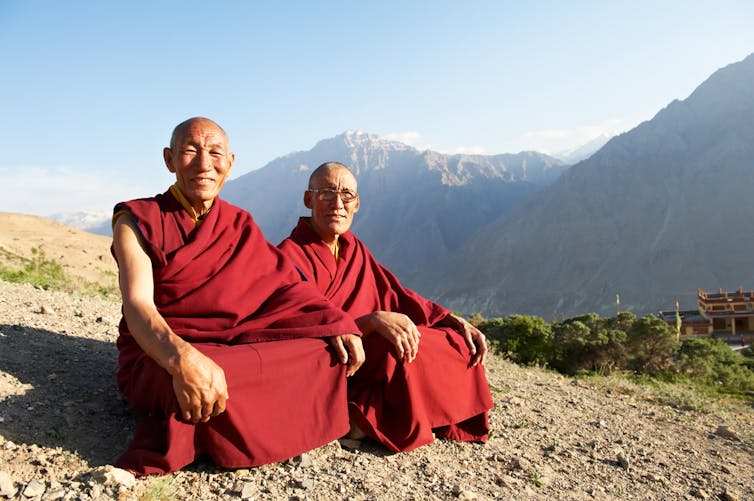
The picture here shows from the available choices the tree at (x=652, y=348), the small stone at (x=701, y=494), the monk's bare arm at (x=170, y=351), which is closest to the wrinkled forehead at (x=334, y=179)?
the monk's bare arm at (x=170, y=351)

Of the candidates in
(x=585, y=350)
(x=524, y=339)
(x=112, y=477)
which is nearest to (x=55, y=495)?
(x=112, y=477)

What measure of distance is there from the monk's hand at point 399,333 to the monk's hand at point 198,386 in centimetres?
110

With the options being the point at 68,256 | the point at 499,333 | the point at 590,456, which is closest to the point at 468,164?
the point at 68,256

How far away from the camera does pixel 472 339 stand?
394cm

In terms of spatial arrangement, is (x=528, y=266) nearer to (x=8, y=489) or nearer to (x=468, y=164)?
(x=468, y=164)

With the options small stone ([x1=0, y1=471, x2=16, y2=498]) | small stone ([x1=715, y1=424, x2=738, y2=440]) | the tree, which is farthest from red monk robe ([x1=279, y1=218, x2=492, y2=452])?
the tree

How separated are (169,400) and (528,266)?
2211 inches

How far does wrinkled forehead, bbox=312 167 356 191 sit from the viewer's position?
3951 millimetres

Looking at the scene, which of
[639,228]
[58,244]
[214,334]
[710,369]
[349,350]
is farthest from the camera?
[639,228]

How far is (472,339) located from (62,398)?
8.27 feet

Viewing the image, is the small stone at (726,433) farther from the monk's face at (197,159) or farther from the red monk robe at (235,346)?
the monk's face at (197,159)

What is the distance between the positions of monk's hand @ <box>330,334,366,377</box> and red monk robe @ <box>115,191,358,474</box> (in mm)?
41

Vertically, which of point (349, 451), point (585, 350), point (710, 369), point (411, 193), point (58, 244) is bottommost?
point (710, 369)

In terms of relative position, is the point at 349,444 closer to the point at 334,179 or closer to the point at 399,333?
the point at 399,333
